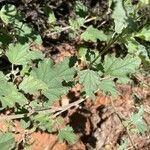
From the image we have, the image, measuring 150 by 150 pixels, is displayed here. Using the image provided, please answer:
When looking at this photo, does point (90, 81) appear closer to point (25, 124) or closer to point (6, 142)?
point (25, 124)

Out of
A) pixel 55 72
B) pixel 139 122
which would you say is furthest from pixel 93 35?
pixel 55 72

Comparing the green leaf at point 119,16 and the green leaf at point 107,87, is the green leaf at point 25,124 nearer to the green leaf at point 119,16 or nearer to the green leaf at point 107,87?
the green leaf at point 107,87

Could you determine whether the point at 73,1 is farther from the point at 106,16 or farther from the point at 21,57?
the point at 21,57

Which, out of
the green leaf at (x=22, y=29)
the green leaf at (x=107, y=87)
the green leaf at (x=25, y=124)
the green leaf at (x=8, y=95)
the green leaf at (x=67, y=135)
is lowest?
the green leaf at (x=67, y=135)

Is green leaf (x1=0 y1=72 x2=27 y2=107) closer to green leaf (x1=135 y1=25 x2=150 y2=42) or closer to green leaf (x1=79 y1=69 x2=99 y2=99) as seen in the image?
green leaf (x1=79 y1=69 x2=99 y2=99)

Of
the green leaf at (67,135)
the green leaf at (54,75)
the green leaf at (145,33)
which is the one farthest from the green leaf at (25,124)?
the green leaf at (145,33)

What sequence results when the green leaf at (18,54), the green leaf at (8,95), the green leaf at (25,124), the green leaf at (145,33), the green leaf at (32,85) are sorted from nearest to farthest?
the green leaf at (8,95), the green leaf at (32,85), the green leaf at (18,54), the green leaf at (25,124), the green leaf at (145,33)

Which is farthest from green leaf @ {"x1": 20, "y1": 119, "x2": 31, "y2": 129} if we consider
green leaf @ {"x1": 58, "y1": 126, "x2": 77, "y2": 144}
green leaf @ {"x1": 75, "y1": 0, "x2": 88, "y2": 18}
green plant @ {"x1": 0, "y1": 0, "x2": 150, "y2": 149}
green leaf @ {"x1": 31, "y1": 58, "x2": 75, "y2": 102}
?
green leaf @ {"x1": 75, "y1": 0, "x2": 88, "y2": 18}

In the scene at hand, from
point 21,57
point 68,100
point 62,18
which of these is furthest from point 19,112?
point 62,18
